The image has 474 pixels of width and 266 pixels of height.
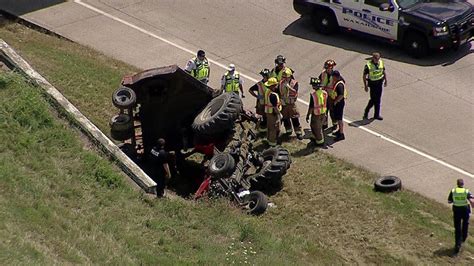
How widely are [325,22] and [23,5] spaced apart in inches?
307

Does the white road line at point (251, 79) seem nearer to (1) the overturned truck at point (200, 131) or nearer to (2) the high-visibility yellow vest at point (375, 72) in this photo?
(2) the high-visibility yellow vest at point (375, 72)

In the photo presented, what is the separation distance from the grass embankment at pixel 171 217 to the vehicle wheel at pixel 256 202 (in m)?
0.22

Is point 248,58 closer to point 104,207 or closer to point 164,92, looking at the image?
point 164,92

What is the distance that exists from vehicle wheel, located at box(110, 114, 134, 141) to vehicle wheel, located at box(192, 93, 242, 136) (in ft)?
3.75

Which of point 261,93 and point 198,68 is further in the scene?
point 198,68

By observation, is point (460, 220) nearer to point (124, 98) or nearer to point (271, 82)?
point (271, 82)

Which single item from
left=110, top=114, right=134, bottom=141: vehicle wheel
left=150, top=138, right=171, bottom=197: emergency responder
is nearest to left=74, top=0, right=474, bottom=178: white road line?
left=110, top=114, right=134, bottom=141: vehicle wheel

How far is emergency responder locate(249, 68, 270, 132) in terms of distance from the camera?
19016 millimetres

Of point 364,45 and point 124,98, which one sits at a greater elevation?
point 124,98

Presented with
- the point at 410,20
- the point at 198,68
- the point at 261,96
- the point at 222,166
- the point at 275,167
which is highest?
the point at 198,68

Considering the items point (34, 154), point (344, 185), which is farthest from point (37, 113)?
point (344, 185)

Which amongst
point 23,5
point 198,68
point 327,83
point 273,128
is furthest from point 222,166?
point 23,5

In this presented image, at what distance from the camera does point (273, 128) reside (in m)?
19.1

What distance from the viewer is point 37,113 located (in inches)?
656
